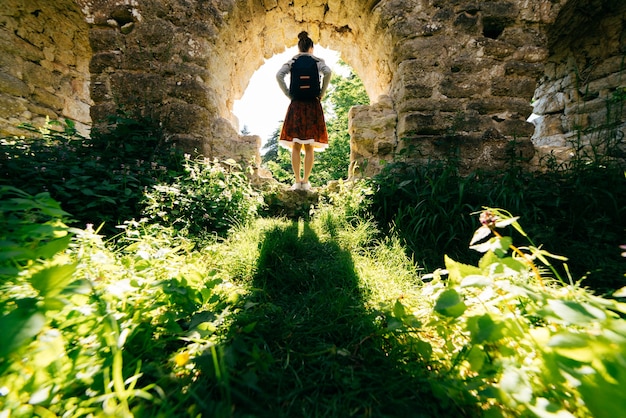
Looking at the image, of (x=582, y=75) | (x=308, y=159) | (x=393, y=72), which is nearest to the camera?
(x=393, y=72)

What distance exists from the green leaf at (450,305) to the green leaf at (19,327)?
96cm

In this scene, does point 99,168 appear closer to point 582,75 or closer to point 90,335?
point 90,335

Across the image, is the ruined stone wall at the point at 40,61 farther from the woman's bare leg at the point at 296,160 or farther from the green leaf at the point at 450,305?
the green leaf at the point at 450,305

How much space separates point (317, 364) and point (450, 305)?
1.53ft

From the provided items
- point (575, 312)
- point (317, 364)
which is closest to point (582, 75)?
point (575, 312)

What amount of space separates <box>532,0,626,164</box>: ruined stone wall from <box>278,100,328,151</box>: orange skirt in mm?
2571

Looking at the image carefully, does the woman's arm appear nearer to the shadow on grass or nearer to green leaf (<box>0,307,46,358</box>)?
the shadow on grass

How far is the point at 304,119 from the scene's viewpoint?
3330mm

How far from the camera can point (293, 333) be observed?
954 mm

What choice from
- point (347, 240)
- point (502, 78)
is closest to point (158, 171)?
point (347, 240)

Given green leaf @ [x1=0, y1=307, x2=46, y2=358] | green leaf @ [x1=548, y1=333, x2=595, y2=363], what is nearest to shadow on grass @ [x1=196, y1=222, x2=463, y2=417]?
green leaf @ [x1=548, y1=333, x2=595, y2=363]

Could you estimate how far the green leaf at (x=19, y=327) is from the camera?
480 mm

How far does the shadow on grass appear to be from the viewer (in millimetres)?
666

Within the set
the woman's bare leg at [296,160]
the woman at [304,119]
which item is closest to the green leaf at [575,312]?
the woman at [304,119]
